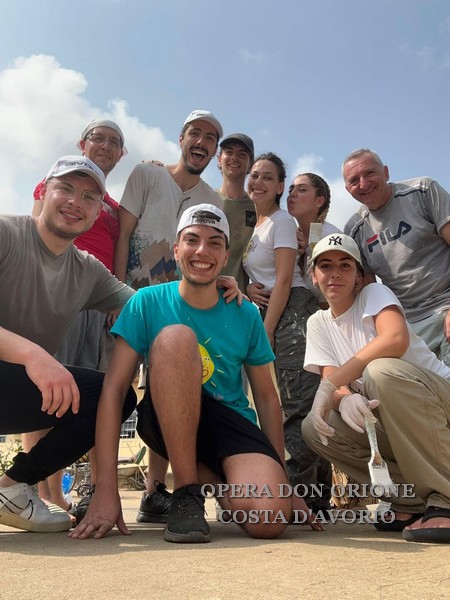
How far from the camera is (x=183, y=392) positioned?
8.58 ft

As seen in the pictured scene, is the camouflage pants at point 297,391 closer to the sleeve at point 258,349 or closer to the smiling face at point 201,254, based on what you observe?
the sleeve at point 258,349

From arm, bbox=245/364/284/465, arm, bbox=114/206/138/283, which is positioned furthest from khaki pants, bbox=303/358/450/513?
arm, bbox=114/206/138/283

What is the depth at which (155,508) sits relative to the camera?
3365mm

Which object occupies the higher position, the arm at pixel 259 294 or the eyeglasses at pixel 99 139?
the eyeglasses at pixel 99 139

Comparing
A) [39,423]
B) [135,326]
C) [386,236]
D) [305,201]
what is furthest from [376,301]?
[39,423]

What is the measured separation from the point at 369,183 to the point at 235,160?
43.0 inches

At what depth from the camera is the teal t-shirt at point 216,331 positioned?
2924mm

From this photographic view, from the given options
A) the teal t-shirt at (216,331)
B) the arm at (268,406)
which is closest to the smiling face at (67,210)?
the teal t-shirt at (216,331)

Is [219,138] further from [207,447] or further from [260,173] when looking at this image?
[207,447]

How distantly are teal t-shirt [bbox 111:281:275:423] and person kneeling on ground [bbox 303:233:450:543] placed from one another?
0.39 metres

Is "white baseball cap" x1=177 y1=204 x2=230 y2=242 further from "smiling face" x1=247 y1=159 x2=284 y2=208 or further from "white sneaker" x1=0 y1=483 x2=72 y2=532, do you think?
"white sneaker" x1=0 y1=483 x2=72 y2=532

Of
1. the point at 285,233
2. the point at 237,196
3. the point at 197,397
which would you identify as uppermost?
the point at 237,196

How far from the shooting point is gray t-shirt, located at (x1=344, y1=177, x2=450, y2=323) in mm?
3826

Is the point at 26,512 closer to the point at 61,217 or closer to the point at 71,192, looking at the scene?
the point at 61,217
